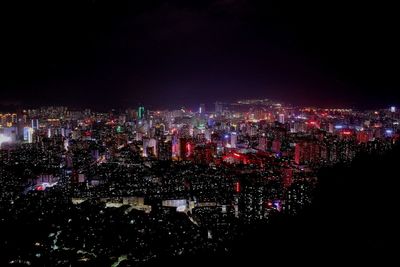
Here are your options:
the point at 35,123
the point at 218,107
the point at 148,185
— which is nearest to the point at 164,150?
the point at 148,185

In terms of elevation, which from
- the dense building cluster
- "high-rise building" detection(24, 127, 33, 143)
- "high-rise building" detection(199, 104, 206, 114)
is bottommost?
the dense building cluster

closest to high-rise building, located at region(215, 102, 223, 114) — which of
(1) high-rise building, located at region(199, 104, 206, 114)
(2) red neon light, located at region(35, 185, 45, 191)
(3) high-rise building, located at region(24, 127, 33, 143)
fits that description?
(1) high-rise building, located at region(199, 104, 206, 114)

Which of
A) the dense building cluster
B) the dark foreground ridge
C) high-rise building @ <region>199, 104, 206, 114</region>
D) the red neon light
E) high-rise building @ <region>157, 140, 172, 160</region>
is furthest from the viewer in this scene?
high-rise building @ <region>199, 104, 206, 114</region>

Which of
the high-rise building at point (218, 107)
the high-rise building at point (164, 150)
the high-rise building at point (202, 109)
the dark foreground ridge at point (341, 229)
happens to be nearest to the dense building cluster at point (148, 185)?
the high-rise building at point (164, 150)

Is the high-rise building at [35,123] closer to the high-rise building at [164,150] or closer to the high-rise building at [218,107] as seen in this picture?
the high-rise building at [164,150]

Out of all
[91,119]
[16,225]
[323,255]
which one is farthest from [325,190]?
[91,119]

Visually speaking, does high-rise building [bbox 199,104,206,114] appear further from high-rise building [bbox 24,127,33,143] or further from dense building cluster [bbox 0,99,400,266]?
high-rise building [bbox 24,127,33,143]

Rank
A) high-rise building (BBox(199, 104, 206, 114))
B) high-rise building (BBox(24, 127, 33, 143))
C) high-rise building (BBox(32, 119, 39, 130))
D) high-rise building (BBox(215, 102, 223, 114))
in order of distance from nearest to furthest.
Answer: high-rise building (BBox(24, 127, 33, 143)) < high-rise building (BBox(32, 119, 39, 130)) < high-rise building (BBox(215, 102, 223, 114)) < high-rise building (BBox(199, 104, 206, 114))

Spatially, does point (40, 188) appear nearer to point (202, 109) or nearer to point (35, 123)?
point (35, 123)
